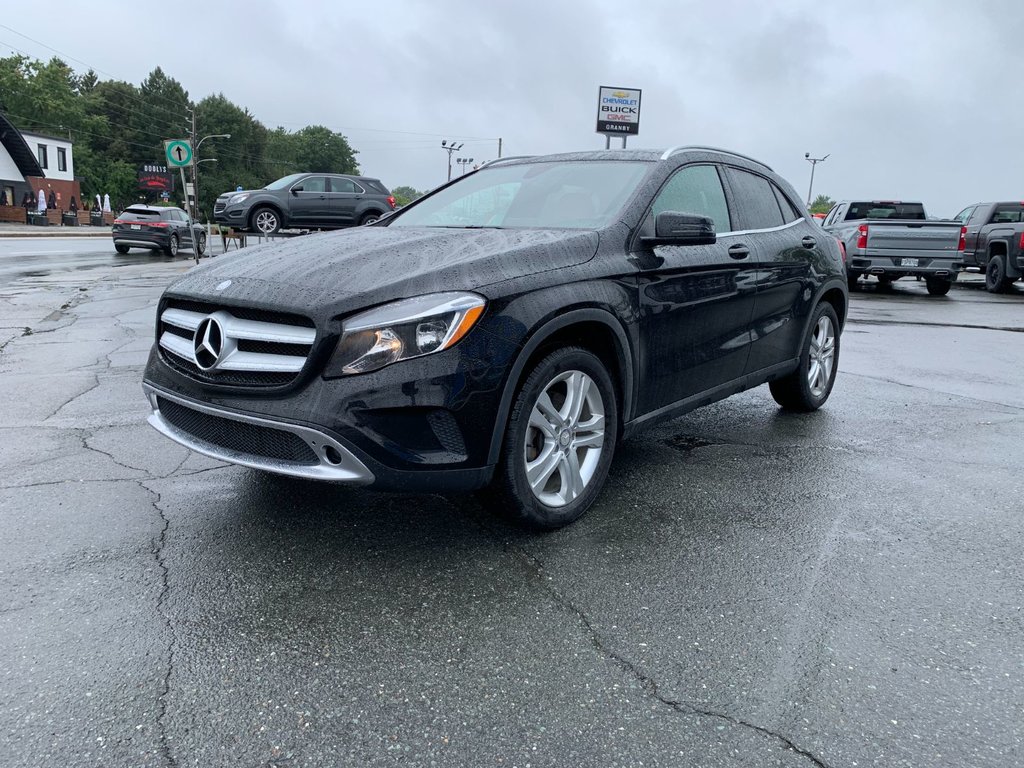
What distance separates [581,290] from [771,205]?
2.40 meters

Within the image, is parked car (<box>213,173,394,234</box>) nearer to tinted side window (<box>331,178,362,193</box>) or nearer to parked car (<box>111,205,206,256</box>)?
tinted side window (<box>331,178,362,193</box>)

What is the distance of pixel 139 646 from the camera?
2.57 m

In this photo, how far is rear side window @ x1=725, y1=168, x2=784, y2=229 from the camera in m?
4.82

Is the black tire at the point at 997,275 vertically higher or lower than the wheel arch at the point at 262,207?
lower

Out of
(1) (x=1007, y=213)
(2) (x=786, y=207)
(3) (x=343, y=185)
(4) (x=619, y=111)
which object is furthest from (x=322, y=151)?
(2) (x=786, y=207)

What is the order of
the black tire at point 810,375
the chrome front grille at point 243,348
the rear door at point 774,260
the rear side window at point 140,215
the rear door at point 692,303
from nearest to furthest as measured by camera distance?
the chrome front grille at point 243,348, the rear door at point 692,303, the rear door at point 774,260, the black tire at point 810,375, the rear side window at point 140,215

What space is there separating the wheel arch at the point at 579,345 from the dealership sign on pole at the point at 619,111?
32998mm

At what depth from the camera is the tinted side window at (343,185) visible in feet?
65.5

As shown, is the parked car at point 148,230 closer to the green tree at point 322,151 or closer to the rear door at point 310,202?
the rear door at point 310,202

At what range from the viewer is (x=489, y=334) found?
3.01 meters

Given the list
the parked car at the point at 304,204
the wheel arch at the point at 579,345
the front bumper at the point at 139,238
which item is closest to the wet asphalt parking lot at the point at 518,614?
the wheel arch at the point at 579,345

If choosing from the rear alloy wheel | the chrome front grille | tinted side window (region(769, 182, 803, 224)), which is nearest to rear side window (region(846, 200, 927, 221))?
the rear alloy wheel

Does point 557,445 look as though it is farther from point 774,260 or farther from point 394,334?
point 774,260

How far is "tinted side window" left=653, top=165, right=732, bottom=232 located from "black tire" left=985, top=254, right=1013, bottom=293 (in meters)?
16.4
